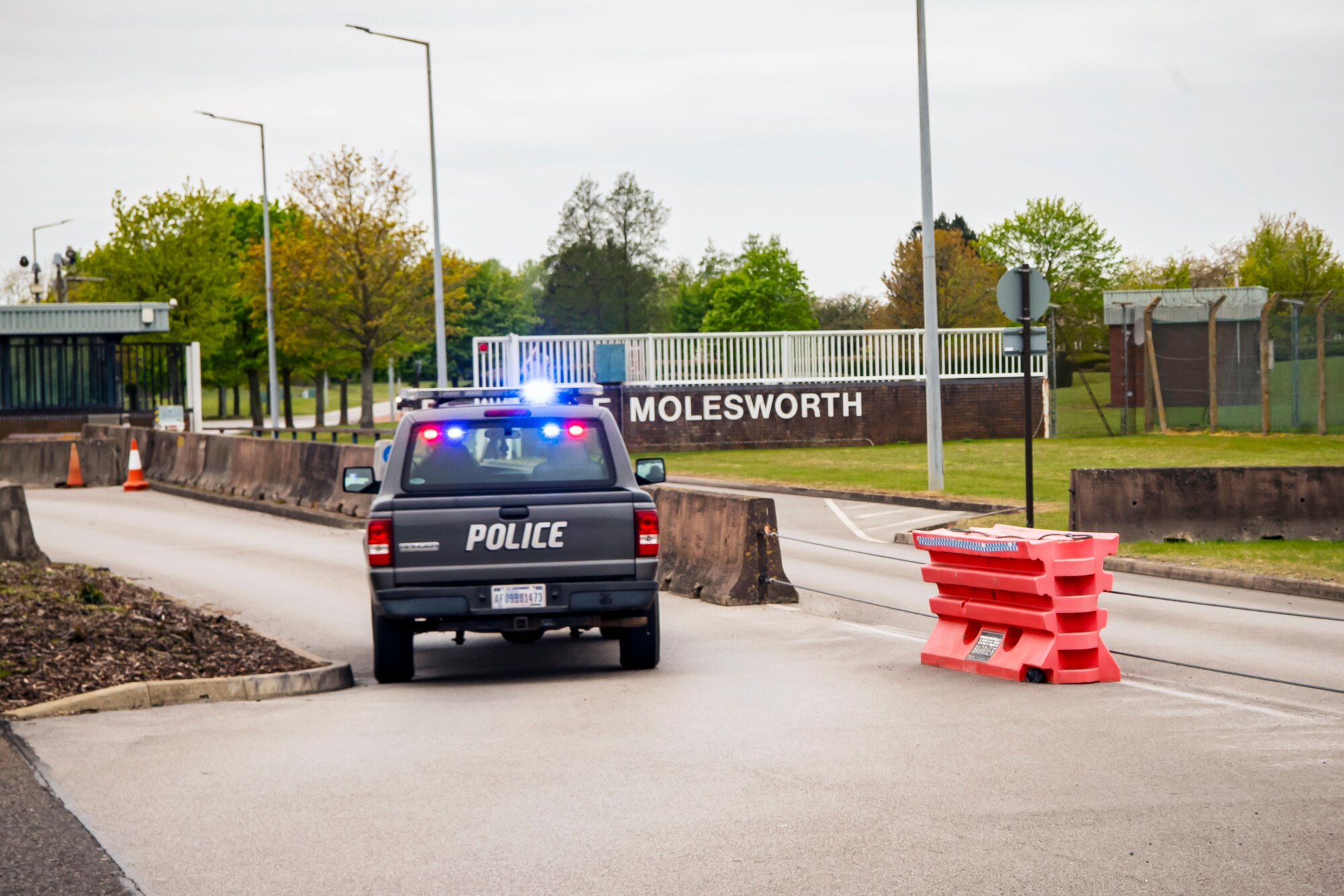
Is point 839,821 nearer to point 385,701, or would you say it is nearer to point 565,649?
point 385,701

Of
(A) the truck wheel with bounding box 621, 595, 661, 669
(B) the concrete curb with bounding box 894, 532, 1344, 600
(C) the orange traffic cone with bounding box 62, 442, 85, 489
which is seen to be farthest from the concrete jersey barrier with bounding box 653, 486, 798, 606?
(C) the orange traffic cone with bounding box 62, 442, 85, 489

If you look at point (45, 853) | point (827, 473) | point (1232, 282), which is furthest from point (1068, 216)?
point (45, 853)

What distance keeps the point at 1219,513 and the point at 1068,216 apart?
70182 millimetres

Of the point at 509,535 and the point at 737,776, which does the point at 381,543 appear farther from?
the point at 737,776

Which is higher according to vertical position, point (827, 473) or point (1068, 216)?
point (1068, 216)

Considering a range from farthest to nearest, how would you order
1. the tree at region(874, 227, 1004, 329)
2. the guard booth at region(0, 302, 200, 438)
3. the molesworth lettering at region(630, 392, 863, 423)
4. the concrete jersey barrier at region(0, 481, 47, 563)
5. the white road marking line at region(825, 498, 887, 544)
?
1. the tree at region(874, 227, 1004, 329)
2. the molesworth lettering at region(630, 392, 863, 423)
3. the guard booth at region(0, 302, 200, 438)
4. the white road marking line at region(825, 498, 887, 544)
5. the concrete jersey barrier at region(0, 481, 47, 563)

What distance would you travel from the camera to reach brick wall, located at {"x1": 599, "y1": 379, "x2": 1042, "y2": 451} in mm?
39344

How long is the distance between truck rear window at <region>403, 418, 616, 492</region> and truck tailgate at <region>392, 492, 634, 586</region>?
0.32 metres

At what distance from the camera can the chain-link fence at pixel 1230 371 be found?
33.7m

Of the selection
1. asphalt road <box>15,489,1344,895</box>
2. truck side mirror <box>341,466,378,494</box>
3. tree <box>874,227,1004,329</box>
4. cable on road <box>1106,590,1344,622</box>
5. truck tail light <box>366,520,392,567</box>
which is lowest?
cable on road <box>1106,590,1344,622</box>

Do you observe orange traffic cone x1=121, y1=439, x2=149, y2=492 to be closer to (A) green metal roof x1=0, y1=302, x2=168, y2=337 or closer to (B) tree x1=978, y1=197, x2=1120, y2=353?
(A) green metal roof x1=0, y1=302, x2=168, y2=337

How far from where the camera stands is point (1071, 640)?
9188 mm

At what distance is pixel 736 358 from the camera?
132 feet

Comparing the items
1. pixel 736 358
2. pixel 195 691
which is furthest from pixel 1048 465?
pixel 195 691
